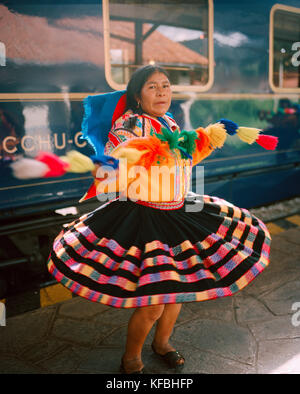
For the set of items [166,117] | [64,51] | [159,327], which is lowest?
[159,327]

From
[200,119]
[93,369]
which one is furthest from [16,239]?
[200,119]

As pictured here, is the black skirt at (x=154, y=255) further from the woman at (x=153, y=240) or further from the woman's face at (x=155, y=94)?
the woman's face at (x=155, y=94)

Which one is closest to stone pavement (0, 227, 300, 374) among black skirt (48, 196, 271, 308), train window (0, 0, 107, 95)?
black skirt (48, 196, 271, 308)

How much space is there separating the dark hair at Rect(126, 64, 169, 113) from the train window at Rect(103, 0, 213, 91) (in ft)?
4.67

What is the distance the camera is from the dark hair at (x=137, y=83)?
2004 mm

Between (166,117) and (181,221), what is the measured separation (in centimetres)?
59

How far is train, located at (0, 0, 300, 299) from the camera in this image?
9.71ft

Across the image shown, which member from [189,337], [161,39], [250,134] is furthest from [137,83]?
[161,39]

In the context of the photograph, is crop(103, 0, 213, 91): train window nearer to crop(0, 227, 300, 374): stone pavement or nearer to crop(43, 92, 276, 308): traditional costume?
crop(43, 92, 276, 308): traditional costume

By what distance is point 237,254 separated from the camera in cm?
196

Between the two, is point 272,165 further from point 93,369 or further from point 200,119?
point 93,369

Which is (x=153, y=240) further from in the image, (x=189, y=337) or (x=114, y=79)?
(x=114, y=79)

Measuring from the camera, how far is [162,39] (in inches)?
143

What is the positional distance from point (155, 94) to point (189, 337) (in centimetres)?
161
